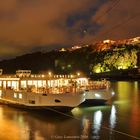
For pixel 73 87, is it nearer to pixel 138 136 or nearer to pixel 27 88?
pixel 27 88

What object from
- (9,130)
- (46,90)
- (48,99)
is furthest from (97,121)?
(9,130)

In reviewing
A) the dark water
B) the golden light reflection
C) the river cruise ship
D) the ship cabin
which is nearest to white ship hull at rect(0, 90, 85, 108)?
the river cruise ship

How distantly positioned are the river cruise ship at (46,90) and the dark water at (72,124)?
3.44 ft

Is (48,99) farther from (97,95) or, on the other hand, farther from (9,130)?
(97,95)

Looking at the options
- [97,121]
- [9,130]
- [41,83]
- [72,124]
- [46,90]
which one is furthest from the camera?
[41,83]

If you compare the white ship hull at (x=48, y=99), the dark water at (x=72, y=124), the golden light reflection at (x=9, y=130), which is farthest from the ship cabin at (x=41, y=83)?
the golden light reflection at (x=9, y=130)

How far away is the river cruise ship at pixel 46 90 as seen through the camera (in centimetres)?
3164

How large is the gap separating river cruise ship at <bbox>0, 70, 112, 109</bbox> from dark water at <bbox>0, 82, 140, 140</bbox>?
1048mm

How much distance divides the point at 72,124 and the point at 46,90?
17.3 feet

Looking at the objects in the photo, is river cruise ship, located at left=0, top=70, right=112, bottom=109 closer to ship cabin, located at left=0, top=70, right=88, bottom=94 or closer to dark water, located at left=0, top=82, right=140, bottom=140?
ship cabin, located at left=0, top=70, right=88, bottom=94

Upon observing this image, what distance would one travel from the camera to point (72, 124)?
93.1 ft

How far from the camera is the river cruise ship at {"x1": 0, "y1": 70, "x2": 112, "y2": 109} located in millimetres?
31641

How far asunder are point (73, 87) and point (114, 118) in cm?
479

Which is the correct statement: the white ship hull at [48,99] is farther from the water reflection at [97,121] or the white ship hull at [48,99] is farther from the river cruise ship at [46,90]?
the water reflection at [97,121]
